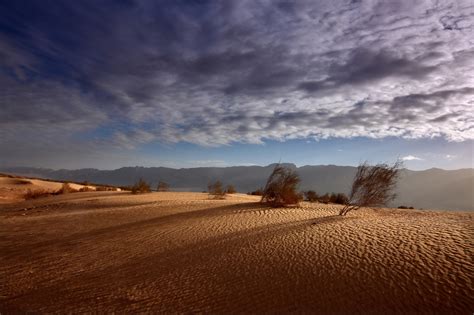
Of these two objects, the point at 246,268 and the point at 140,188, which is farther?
the point at 140,188

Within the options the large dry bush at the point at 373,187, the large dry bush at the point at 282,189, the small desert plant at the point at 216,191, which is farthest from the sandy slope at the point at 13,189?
the large dry bush at the point at 373,187

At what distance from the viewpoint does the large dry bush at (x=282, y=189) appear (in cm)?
1488

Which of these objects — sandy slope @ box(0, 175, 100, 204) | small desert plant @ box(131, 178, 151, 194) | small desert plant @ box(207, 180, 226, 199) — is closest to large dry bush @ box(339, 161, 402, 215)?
small desert plant @ box(207, 180, 226, 199)

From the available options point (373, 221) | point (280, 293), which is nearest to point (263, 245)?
point (280, 293)

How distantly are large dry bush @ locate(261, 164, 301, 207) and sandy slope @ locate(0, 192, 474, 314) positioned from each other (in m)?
4.62

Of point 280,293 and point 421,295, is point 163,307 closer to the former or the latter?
point 280,293

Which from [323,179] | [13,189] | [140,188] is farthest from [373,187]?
[323,179]

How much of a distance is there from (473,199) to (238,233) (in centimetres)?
6525

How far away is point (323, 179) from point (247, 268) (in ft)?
305

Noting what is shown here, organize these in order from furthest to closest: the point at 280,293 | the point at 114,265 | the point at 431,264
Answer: the point at 114,265 < the point at 431,264 < the point at 280,293

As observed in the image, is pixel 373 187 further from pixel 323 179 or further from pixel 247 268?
pixel 323 179

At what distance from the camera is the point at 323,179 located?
313 ft

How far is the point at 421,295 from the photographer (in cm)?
477

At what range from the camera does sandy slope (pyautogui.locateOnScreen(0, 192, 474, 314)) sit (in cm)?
490
